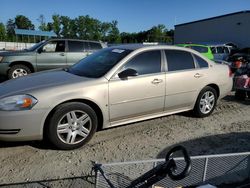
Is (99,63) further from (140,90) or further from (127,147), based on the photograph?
(127,147)

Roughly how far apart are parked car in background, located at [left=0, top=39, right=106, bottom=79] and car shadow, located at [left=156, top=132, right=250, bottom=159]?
7.32 m

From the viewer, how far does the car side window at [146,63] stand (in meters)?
4.76

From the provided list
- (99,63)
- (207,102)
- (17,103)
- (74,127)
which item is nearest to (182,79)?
(207,102)

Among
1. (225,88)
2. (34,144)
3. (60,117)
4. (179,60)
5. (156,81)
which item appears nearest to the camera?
(60,117)

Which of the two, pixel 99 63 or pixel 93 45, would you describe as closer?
pixel 99 63

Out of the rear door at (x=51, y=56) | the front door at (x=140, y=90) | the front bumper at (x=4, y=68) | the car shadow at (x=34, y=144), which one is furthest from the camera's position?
the rear door at (x=51, y=56)

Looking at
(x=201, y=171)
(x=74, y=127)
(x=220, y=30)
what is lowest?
(x=201, y=171)

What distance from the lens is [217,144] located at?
14.9ft

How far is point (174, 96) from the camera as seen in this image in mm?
5172

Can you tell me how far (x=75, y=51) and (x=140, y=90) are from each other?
7.03 metres

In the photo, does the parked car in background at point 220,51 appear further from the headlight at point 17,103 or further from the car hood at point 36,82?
the headlight at point 17,103

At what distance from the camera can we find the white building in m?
26.4

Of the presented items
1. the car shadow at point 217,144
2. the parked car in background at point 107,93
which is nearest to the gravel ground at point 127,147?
the car shadow at point 217,144

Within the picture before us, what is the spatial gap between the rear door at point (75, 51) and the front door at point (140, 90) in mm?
6494
